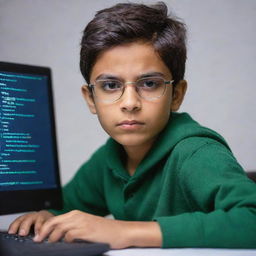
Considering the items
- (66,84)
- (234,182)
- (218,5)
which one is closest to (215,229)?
(234,182)

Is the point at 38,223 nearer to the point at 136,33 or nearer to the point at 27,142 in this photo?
the point at 27,142

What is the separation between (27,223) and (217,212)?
45 centimetres

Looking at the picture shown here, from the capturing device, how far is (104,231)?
0.75 metres

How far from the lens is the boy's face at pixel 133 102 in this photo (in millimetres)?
994

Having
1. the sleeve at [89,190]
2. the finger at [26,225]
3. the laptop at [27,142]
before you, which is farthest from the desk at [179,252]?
the sleeve at [89,190]

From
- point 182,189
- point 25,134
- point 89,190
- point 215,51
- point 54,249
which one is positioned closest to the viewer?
point 54,249

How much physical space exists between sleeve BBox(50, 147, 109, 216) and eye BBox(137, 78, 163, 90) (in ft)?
1.30

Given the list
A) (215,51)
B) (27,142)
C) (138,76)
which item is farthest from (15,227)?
(215,51)

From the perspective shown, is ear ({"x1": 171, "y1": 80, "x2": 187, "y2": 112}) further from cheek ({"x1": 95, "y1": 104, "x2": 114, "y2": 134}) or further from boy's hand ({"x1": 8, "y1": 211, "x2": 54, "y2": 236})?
boy's hand ({"x1": 8, "y1": 211, "x2": 54, "y2": 236})

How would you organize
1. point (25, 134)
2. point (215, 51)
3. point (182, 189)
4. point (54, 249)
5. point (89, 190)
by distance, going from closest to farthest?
point (54, 249) → point (182, 189) → point (25, 134) → point (89, 190) → point (215, 51)

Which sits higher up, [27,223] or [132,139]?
[132,139]

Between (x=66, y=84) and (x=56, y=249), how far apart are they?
1167mm

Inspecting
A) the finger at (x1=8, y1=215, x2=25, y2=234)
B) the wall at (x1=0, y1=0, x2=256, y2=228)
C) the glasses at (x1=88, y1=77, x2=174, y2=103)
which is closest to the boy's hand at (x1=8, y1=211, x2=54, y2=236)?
the finger at (x1=8, y1=215, x2=25, y2=234)

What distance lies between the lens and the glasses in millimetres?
1006
